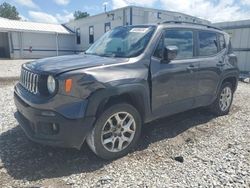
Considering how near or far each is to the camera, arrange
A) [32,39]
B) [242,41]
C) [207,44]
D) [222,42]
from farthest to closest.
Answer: [32,39]
[242,41]
[222,42]
[207,44]

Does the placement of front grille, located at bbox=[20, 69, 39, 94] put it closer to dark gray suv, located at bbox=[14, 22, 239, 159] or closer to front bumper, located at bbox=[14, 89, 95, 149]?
dark gray suv, located at bbox=[14, 22, 239, 159]

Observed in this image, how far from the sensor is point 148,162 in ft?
11.6

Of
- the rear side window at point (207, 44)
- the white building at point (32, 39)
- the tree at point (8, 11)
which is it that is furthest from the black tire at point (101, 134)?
the tree at point (8, 11)

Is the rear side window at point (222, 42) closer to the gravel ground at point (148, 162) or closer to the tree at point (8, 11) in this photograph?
the gravel ground at point (148, 162)

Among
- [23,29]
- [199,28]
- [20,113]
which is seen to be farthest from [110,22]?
[20,113]

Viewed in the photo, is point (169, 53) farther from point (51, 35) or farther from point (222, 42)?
point (51, 35)

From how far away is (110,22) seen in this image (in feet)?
76.7

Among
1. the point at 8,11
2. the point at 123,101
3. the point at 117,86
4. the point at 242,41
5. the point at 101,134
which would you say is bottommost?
the point at 101,134

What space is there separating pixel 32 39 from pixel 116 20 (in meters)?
12.7

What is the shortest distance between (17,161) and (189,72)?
3191mm

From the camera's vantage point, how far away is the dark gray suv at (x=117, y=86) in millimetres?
3082

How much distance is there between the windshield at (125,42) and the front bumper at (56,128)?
4.37 ft

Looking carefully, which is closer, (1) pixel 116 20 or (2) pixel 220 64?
(2) pixel 220 64

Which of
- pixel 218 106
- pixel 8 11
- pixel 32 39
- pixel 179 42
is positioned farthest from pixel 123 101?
pixel 8 11
